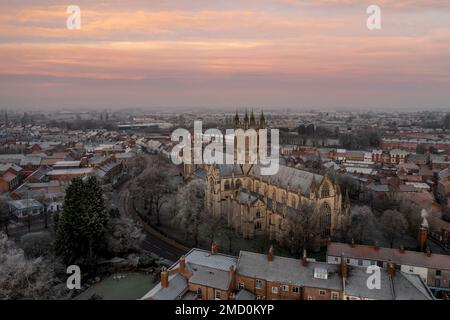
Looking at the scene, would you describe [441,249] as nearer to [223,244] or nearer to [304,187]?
[304,187]

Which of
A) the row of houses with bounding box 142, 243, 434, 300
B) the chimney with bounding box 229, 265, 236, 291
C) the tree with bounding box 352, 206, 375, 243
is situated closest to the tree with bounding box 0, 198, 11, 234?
the row of houses with bounding box 142, 243, 434, 300

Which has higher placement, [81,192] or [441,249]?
[81,192]

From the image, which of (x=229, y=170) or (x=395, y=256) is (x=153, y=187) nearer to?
(x=229, y=170)

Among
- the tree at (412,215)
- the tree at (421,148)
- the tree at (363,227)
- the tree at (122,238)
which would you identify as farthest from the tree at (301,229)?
the tree at (421,148)

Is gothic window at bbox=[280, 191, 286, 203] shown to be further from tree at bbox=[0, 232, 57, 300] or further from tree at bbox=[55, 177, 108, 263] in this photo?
tree at bbox=[0, 232, 57, 300]
